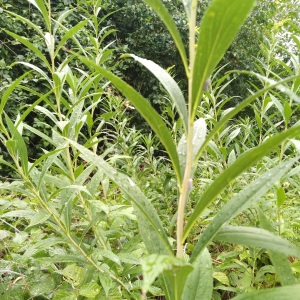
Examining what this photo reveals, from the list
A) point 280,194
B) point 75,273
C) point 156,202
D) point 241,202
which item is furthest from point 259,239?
point 156,202

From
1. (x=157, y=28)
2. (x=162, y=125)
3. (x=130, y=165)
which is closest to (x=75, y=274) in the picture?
(x=162, y=125)

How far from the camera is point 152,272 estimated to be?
0.39m

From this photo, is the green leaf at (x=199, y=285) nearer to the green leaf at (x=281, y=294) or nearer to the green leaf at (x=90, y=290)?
the green leaf at (x=281, y=294)

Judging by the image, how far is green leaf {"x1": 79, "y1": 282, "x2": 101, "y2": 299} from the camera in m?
1.09

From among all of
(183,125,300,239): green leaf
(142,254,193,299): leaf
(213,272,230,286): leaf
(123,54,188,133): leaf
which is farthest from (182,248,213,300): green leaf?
(213,272,230,286): leaf

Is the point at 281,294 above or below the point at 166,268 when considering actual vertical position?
below

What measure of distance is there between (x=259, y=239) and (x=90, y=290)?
0.72m

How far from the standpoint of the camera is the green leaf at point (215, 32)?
46 centimetres

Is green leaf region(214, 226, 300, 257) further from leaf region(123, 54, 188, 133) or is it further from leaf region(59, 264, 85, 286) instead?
leaf region(59, 264, 85, 286)

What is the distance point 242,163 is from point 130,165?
204cm

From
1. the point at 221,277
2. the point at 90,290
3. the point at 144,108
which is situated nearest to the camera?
the point at 144,108

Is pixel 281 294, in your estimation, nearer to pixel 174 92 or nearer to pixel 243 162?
pixel 243 162

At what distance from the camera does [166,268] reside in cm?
45

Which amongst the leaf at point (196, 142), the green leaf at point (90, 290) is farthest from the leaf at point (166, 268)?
the green leaf at point (90, 290)
